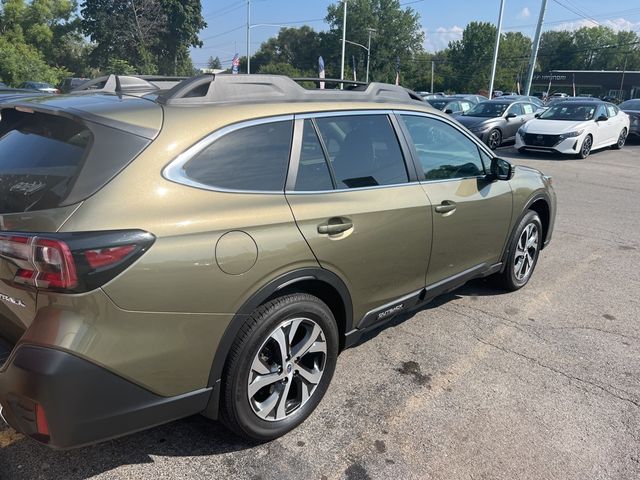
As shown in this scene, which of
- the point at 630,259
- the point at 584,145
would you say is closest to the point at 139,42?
the point at 584,145

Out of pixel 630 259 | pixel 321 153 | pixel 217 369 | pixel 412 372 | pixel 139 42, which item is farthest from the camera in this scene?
pixel 139 42

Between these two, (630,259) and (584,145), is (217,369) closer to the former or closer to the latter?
(630,259)

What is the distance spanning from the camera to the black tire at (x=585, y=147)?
571 inches

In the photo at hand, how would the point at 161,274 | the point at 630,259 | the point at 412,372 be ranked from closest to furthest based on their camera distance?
the point at 161,274
the point at 412,372
the point at 630,259

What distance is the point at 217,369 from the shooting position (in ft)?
7.64

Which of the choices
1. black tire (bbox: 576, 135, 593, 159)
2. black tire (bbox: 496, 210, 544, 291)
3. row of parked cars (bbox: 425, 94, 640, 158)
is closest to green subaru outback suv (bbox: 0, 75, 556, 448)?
black tire (bbox: 496, 210, 544, 291)

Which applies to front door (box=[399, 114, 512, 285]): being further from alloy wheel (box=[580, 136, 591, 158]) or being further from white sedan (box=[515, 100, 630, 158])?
alloy wheel (box=[580, 136, 591, 158])

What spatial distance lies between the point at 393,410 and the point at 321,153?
1.53 meters

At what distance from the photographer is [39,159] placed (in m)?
2.32

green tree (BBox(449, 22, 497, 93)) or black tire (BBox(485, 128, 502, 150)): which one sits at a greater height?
green tree (BBox(449, 22, 497, 93))

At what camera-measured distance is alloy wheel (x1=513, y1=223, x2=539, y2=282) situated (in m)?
4.67

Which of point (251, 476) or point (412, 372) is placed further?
point (412, 372)

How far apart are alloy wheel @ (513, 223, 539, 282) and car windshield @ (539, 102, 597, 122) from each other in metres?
11.9

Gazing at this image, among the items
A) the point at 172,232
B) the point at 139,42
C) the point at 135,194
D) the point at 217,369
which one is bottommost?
the point at 217,369
